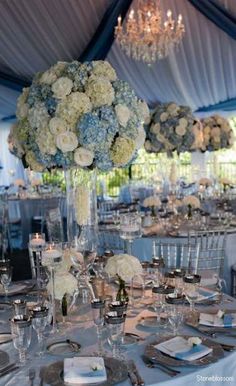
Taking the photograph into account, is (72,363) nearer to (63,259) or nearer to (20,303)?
(20,303)

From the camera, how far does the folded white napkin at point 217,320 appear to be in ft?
7.98

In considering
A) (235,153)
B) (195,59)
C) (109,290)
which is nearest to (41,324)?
(109,290)

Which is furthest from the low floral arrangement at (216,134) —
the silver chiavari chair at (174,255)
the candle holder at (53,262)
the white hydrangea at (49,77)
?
the candle holder at (53,262)

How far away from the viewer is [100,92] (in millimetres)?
2619

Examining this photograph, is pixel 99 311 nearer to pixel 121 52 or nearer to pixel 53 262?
pixel 53 262

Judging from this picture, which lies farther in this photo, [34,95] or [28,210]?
[28,210]

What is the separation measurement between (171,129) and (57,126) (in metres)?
3.71

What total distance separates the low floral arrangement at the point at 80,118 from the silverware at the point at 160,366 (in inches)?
41.2

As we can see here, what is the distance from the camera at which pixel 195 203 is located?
5730mm

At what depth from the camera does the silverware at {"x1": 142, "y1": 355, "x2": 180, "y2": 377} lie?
6.50 ft

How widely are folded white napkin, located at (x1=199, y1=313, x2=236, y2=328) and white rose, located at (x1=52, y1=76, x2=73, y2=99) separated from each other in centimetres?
129

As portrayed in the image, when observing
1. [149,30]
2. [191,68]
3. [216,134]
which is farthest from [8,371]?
Result: [191,68]

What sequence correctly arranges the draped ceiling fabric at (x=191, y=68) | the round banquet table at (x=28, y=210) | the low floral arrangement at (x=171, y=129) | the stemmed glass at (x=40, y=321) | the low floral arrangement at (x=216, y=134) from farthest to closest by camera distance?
the draped ceiling fabric at (x=191, y=68) < the round banquet table at (x=28, y=210) < the low floral arrangement at (x=216, y=134) < the low floral arrangement at (x=171, y=129) < the stemmed glass at (x=40, y=321)

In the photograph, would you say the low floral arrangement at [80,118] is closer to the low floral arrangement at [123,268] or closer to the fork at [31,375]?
the low floral arrangement at [123,268]
